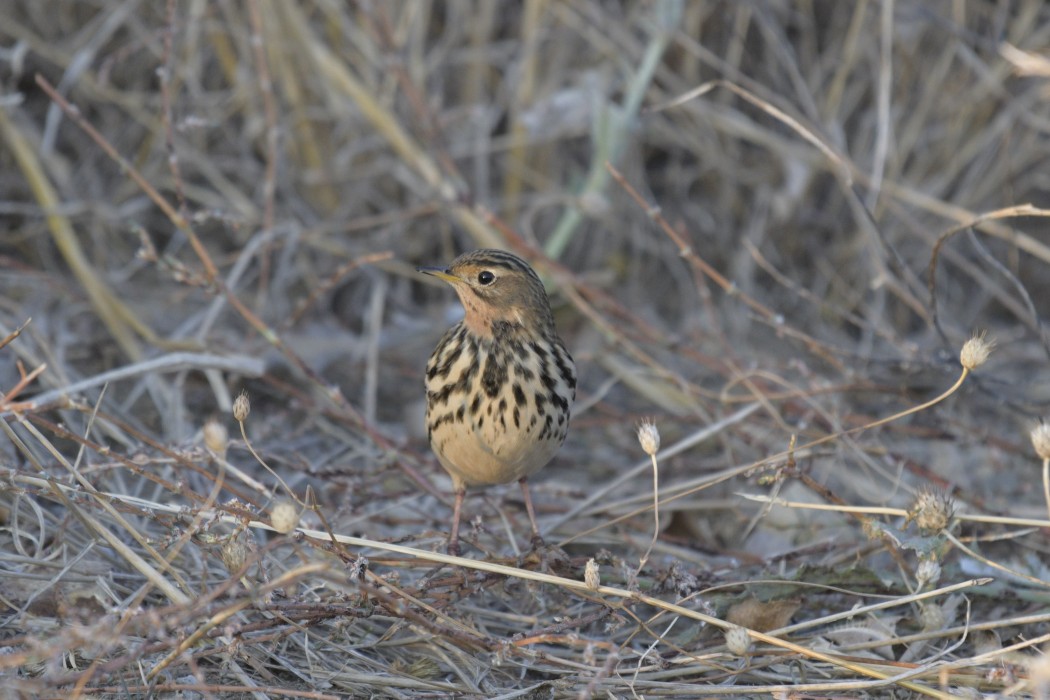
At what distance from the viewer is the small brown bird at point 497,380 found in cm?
339

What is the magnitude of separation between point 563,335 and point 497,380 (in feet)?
6.52

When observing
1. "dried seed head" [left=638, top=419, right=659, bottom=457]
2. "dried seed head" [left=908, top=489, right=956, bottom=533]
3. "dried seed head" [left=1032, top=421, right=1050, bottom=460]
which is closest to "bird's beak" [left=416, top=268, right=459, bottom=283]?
"dried seed head" [left=638, top=419, right=659, bottom=457]

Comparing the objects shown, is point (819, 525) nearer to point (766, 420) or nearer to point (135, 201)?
point (766, 420)

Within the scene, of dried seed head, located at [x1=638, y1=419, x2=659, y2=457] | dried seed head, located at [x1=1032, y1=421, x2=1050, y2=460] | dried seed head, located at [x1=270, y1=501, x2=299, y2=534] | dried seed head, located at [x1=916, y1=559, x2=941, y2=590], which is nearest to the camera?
dried seed head, located at [x1=270, y1=501, x2=299, y2=534]

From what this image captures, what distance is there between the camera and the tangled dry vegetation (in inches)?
118

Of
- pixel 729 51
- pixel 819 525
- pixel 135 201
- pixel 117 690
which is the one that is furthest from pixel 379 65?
pixel 117 690

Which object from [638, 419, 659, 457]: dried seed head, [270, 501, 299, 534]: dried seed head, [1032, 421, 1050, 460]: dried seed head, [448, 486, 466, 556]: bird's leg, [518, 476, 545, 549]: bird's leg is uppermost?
[270, 501, 299, 534]: dried seed head

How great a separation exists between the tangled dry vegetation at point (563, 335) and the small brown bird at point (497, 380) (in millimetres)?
270

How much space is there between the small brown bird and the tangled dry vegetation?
27 centimetres

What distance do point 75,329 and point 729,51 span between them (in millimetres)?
3287

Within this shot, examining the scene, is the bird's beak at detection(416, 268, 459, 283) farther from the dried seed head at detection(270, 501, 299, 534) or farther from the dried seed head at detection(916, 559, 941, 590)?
the dried seed head at detection(916, 559, 941, 590)

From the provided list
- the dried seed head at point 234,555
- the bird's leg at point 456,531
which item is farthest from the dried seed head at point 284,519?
the bird's leg at point 456,531

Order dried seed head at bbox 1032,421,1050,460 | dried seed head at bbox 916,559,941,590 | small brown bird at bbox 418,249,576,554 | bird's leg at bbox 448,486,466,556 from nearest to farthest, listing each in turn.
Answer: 1. dried seed head at bbox 1032,421,1050,460
2. dried seed head at bbox 916,559,941,590
3. small brown bird at bbox 418,249,576,554
4. bird's leg at bbox 448,486,466,556

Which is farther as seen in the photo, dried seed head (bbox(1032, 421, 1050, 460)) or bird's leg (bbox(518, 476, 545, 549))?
bird's leg (bbox(518, 476, 545, 549))
